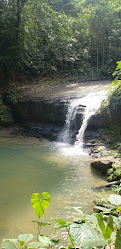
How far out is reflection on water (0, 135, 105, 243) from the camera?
357cm

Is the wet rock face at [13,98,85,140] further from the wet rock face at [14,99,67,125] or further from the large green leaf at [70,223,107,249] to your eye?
the large green leaf at [70,223,107,249]

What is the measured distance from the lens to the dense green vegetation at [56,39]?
11078 millimetres

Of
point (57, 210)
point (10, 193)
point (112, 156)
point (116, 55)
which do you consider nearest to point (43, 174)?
point (10, 193)

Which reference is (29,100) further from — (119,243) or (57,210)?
(119,243)

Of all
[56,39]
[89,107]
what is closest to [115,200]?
[89,107]

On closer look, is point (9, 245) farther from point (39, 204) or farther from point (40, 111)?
point (40, 111)

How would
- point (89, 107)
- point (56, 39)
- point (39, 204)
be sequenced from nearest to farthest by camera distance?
point (39, 204), point (89, 107), point (56, 39)

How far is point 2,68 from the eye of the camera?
1276 cm

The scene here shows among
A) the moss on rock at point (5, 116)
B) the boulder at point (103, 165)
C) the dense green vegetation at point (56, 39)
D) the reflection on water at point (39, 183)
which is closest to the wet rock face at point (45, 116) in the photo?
the moss on rock at point (5, 116)

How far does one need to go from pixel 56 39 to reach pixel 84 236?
51.4 feet

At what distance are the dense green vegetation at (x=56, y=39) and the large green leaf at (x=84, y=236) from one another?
9.62 m

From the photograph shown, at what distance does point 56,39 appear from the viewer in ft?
50.3

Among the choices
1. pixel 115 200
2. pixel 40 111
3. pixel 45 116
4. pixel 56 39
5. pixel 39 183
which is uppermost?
pixel 56 39

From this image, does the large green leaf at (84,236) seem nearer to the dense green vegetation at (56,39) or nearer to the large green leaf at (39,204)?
the large green leaf at (39,204)
